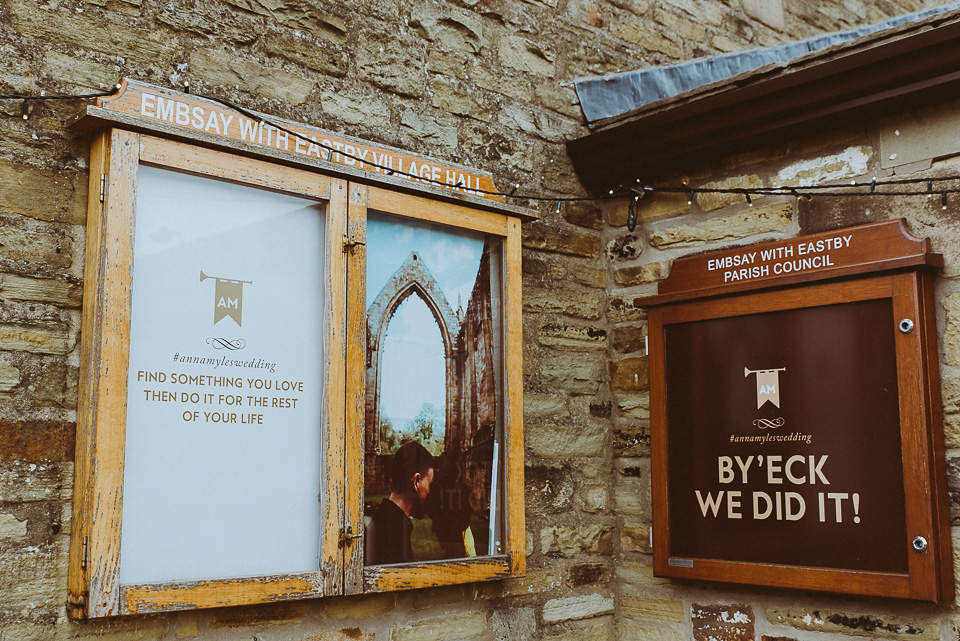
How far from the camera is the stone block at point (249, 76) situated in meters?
2.99

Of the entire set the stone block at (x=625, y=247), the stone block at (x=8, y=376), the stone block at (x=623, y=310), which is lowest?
the stone block at (x=8, y=376)

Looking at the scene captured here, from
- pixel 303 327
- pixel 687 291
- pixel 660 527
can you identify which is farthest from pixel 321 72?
pixel 660 527

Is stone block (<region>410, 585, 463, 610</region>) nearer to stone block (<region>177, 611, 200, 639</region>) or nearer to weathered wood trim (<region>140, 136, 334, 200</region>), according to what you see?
stone block (<region>177, 611, 200, 639</region>)

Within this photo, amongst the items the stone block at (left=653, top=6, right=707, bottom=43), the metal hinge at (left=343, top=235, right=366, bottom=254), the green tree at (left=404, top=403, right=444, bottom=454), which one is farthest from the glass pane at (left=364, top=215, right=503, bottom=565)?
the stone block at (left=653, top=6, right=707, bottom=43)

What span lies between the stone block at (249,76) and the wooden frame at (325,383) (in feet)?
1.08

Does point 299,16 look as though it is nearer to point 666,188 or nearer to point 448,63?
point 448,63

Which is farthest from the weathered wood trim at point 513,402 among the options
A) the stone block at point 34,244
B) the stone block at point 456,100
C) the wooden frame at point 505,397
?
the stone block at point 34,244

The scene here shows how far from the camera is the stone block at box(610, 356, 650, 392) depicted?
3.79m

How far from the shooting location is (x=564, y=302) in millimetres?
3842

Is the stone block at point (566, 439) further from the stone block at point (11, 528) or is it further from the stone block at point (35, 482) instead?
the stone block at point (11, 528)

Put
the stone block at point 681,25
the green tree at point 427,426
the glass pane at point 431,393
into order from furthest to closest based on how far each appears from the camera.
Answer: the stone block at point 681,25 → the green tree at point 427,426 → the glass pane at point 431,393

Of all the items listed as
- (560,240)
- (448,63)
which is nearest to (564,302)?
(560,240)

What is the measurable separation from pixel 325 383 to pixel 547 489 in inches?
44.6

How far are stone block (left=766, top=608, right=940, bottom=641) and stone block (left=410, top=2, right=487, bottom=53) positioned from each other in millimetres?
2417
